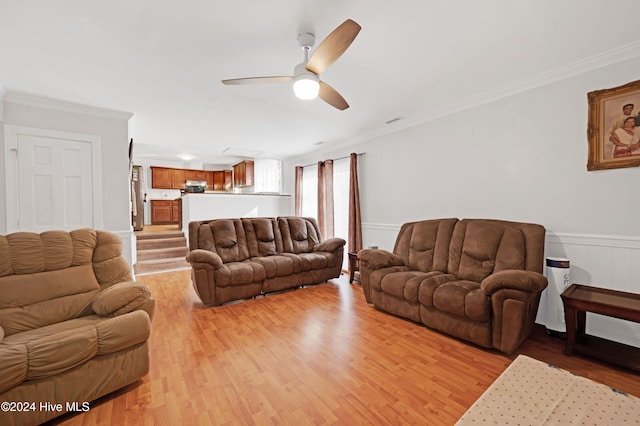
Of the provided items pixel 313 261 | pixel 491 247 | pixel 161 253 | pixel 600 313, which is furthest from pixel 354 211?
pixel 161 253

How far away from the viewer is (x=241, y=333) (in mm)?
2752

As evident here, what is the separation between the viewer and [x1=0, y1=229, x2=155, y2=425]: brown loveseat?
1492mm

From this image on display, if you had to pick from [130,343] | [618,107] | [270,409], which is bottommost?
[270,409]

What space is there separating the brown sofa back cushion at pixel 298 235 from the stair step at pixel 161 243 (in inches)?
115

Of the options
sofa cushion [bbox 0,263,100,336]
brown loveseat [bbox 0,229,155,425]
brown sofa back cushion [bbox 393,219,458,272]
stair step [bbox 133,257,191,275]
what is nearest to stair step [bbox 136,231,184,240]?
stair step [bbox 133,257,191,275]

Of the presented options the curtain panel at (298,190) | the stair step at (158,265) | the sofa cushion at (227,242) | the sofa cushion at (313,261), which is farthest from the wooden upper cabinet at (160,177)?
the sofa cushion at (313,261)

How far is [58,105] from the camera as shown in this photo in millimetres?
3387

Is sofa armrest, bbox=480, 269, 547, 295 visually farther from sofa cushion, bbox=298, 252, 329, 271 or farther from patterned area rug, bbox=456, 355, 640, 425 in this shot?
sofa cushion, bbox=298, 252, 329, 271

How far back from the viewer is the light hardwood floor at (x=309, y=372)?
1670 millimetres

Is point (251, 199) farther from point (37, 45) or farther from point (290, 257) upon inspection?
point (37, 45)

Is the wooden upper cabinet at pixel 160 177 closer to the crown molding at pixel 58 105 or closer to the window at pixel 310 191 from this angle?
the window at pixel 310 191

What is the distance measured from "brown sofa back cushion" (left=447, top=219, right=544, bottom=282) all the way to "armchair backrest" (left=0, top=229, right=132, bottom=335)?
3.43 metres

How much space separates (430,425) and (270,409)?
3.20 feet

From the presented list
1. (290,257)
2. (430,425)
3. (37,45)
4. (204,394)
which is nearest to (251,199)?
(290,257)
